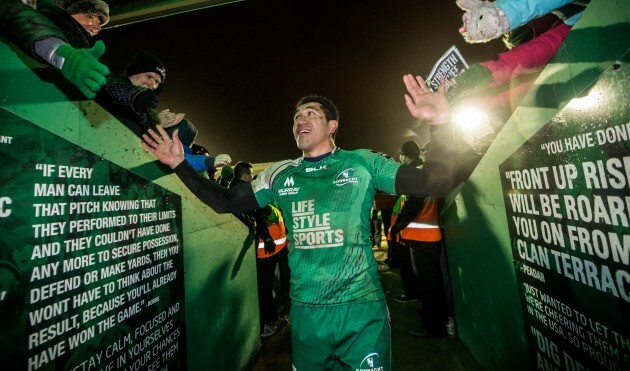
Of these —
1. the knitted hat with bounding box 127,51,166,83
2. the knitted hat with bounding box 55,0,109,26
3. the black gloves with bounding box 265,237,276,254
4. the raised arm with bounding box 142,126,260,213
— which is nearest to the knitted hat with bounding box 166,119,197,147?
the knitted hat with bounding box 127,51,166,83

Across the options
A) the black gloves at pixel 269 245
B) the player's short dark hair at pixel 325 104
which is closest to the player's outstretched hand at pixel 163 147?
the player's short dark hair at pixel 325 104

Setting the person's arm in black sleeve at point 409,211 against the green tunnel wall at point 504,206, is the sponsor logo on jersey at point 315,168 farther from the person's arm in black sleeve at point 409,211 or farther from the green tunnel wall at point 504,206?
the person's arm in black sleeve at point 409,211

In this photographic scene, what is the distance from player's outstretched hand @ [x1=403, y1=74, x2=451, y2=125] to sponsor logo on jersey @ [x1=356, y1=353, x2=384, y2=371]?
1398 mm

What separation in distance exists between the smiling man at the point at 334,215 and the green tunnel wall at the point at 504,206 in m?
0.61

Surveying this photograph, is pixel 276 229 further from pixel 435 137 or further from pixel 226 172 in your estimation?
pixel 435 137

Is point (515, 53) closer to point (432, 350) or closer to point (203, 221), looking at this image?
point (203, 221)

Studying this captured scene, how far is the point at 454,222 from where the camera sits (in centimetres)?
343

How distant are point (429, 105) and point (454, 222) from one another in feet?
7.21

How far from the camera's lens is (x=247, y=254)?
12.5 feet

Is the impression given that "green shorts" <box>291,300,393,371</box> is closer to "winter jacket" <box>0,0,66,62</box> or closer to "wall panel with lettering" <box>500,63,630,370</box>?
"wall panel with lettering" <box>500,63,630,370</box>

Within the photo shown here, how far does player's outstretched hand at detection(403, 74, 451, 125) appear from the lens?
1.66m

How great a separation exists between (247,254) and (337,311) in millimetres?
2303

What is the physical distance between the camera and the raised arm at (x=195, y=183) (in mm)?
2043

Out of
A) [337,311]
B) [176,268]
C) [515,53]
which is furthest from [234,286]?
[515,53]
